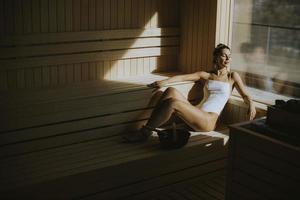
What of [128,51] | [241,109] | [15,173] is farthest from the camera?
[128,51]

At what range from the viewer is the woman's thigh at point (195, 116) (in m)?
5.04

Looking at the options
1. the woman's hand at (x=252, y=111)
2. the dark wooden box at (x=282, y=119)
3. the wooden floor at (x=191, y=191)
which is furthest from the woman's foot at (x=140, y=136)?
the dark wooden box at (x=282, y=119)

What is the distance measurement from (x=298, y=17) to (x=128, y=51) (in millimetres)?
2086

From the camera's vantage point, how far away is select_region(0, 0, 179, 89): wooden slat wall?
5227mm

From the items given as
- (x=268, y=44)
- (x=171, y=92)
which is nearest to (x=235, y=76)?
(x=268, y=44)

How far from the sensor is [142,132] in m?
5.04

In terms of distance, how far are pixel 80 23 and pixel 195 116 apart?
1.77m

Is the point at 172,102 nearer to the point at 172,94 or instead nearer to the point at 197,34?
the point at 172,94

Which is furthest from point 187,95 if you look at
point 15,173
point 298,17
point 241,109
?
point 15,173

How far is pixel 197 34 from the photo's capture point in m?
6.10

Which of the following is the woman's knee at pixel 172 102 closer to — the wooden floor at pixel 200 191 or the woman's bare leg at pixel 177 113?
the woman's bare leg at pixel 177 113

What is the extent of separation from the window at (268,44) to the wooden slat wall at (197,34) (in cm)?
29

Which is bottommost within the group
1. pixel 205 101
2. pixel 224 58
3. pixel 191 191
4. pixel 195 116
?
pixel 191 191

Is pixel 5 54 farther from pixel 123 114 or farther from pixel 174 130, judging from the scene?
pixel 174 130
